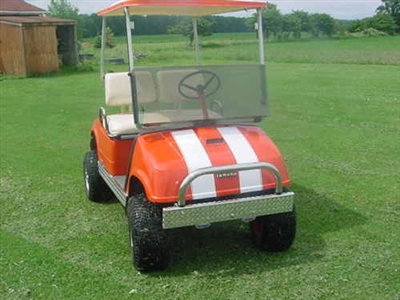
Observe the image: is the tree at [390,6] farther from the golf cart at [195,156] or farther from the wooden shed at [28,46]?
the golf cart at [195,156]

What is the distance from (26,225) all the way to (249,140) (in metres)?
2.11

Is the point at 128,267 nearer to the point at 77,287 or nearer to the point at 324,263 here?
the point at 77,287

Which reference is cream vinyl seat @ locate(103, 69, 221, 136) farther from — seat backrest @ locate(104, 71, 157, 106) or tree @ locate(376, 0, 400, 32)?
tree @ locate(376, 0, 400, 32)

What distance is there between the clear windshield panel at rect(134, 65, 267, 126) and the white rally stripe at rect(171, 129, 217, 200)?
35cm

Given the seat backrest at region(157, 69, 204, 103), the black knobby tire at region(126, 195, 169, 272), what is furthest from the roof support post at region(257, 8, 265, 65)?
the black knobby tire at region(126, 195, 169, 272)

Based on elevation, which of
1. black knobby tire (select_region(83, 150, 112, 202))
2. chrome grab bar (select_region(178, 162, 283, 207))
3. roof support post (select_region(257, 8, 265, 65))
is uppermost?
roof support post (select_region(257, 8, 265, 65))

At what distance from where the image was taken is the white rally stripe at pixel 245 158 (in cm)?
342

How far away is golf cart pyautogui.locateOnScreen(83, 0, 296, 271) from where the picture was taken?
3.32 metres

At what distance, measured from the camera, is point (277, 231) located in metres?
3.65

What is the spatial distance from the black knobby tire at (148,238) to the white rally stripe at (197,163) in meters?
0.33

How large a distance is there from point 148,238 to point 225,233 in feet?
3.09

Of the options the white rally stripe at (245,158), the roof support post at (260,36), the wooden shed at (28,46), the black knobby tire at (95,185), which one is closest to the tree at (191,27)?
the roof support post at (260,36)

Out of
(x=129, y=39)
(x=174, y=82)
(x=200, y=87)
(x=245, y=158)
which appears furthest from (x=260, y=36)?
Answer: (x=245, y=158)

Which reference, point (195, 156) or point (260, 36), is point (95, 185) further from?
point (260, 36)
